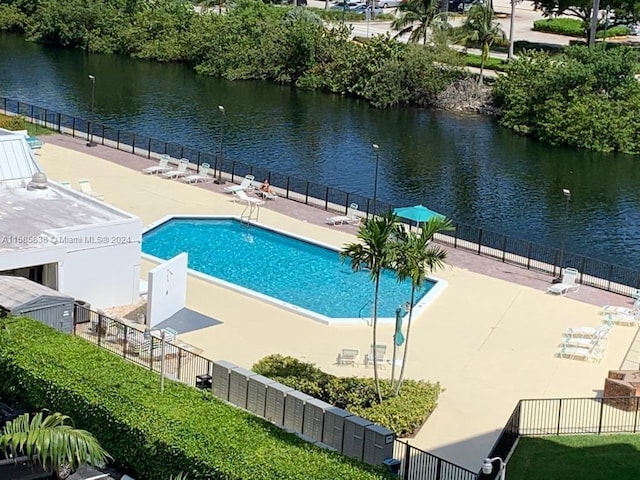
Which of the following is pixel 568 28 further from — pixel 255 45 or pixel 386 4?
pixel 255 45

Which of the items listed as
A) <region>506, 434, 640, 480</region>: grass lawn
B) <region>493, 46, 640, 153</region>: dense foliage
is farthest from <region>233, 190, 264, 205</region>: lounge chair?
<region>493, 46, 640, 153</region>: dense foliage

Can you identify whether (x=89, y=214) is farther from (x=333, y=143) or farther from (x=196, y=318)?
(x=333, y=143)

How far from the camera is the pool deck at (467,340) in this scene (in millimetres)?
25992

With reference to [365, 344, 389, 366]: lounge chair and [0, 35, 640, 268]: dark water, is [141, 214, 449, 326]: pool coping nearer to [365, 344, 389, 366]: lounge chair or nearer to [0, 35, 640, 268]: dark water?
[365, 344, 389, 366]: lounge chair

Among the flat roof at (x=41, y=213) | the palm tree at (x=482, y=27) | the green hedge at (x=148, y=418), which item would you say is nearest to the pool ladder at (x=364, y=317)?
the flat roof at (x=41, y=213)

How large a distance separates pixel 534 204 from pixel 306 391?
28016 mm

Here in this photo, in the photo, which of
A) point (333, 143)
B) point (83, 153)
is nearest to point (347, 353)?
point (83, 153)

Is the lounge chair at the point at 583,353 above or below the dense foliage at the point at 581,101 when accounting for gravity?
below

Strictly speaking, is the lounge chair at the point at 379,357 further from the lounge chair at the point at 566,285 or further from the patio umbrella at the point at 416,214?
the patio umbrella at the point at 416,214

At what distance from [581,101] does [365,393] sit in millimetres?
42939

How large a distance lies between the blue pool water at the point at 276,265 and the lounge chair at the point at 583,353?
17.3 feet

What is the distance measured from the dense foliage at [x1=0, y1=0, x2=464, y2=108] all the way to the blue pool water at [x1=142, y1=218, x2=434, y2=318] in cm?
3479

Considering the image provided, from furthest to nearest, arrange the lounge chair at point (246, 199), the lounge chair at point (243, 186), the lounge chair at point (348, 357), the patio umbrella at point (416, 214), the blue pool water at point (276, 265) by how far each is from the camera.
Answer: the lounge chair at point (243, 186)
the lounge chair at point (246, 199)
the patio umbrella at point (416, 214)
the blue pool water at point (276, 265)
the lounge chair at point (348, 357)

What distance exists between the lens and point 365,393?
25516 millimetres
